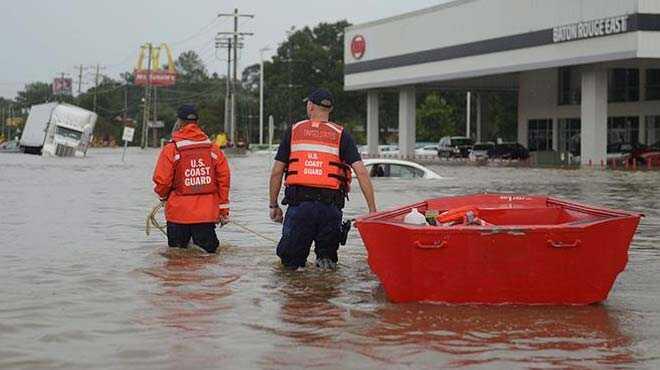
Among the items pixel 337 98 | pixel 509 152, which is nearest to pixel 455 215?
pixel 509 152

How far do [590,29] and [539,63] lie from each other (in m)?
4.89

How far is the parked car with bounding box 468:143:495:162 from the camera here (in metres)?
63.7

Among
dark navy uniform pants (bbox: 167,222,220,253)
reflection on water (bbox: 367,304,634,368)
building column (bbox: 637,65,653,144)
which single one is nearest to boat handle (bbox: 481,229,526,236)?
reflection on water (bbox: 367,304,634,368)

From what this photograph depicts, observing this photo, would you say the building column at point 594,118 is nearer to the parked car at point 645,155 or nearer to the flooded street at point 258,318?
the parked car at point 645,155

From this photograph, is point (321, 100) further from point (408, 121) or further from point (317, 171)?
point (408, 121)

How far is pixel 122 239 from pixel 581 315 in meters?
7.18

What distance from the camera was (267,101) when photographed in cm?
11956

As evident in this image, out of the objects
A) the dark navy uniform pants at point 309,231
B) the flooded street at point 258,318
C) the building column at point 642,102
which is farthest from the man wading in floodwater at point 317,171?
the building column at point 642,102

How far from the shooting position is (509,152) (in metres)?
62.2

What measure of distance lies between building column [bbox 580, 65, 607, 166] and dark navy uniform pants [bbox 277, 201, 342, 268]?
43232 millimetres

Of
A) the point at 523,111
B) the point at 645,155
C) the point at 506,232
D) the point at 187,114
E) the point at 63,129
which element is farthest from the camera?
the point at 523,111

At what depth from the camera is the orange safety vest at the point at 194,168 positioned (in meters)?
11.0

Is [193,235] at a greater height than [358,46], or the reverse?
[358,46]

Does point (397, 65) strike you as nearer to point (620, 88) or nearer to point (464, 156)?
point (464, 156)
